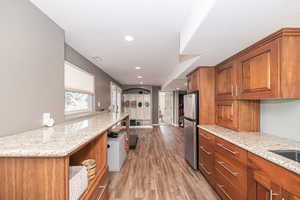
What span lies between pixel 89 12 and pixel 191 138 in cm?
271

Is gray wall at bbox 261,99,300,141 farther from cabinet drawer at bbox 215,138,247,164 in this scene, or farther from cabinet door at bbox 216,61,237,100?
cabinet drawer at bbox 215,138,247,164

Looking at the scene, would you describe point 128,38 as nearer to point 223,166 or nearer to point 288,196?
point 223,166

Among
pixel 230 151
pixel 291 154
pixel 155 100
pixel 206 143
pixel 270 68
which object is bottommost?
pixel 206 143

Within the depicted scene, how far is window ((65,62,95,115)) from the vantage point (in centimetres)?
271

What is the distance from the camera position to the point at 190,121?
308cm

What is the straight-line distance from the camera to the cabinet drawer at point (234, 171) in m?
1.56

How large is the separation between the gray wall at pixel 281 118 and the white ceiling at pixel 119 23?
1.61 m

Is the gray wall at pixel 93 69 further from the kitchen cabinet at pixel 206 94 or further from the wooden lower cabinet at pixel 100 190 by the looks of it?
the kitchen cabinet at pixel 206 94

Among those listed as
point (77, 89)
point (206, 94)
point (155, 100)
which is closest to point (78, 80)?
Result: point (77, 89)

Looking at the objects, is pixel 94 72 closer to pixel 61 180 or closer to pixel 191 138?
pixel 191 138

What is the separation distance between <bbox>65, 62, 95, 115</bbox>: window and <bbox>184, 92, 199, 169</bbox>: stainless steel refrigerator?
2269 millimetres

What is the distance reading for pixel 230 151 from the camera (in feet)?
5.84

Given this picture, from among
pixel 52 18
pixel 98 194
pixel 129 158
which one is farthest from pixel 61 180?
pixel 129 158

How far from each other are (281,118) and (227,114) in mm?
722
